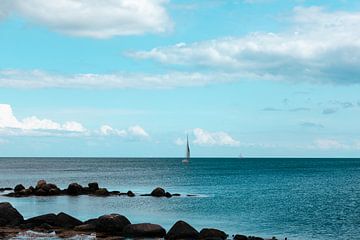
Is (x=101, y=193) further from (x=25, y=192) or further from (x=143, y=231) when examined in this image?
(x=143, y=231)

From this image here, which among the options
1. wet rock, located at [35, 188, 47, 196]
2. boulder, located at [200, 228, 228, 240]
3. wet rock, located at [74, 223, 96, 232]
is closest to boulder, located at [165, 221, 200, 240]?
boulder, located at [200, 228, 228, 240]

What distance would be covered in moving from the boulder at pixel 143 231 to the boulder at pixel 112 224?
1078 millimetres

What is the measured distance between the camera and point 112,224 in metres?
44.6

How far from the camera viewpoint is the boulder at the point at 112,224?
146ft

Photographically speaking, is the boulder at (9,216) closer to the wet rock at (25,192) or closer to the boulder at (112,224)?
the boulder at (112,224)

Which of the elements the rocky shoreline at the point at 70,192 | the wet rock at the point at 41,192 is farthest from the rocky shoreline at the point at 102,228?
the rocky shoreline at the point at 70,192

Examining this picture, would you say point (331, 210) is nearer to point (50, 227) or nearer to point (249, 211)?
point (249, 211)

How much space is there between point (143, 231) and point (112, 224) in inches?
124

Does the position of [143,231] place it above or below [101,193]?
below

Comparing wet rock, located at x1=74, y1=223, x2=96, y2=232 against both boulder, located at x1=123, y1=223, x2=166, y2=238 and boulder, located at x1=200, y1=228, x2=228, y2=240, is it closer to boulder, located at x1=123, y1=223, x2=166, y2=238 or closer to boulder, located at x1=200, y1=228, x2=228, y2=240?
boulder, located at x1=123, y1=223, x2=166, y2=238

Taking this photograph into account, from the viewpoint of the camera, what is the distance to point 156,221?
5475cm

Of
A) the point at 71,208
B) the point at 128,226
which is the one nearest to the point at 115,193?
the point at 71,208

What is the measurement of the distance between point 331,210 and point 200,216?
59.1 ft

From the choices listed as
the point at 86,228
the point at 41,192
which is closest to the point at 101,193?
the point at 41,192
